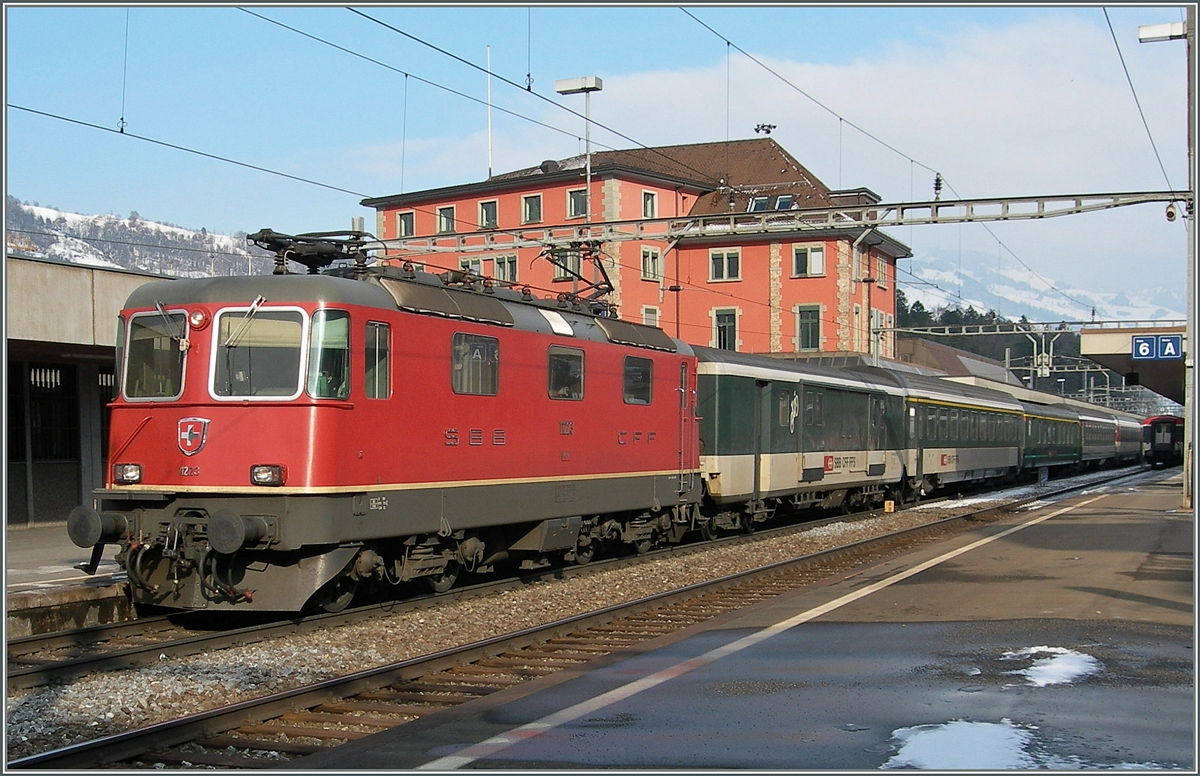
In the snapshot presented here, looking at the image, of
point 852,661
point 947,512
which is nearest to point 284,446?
point 852,661

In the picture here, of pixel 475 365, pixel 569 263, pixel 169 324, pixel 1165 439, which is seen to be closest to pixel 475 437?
pixel 475 365

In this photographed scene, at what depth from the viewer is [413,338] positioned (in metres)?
11.9

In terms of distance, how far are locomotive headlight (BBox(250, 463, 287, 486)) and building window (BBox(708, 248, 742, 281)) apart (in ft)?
166

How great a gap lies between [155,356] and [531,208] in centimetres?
4631

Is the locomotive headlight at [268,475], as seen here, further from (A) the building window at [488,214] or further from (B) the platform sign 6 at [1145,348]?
(A) the building window at [488,214]

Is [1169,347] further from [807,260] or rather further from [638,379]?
[807,260]

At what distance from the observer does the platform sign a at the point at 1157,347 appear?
34.6 metres

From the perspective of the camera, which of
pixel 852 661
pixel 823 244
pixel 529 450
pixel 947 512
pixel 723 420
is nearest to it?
pixel 852 661

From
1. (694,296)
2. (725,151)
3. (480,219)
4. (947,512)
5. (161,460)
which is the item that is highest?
(725,151)

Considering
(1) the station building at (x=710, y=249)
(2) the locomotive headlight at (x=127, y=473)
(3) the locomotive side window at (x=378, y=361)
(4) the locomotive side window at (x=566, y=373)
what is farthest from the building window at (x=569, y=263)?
(1) the station building at (x=710, y=249)

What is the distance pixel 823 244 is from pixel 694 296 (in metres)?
7.21

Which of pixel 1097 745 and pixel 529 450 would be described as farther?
pixel 529 450

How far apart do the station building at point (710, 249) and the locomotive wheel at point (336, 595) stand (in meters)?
42.4

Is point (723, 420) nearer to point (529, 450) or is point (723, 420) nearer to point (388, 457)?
point (529, 450)
